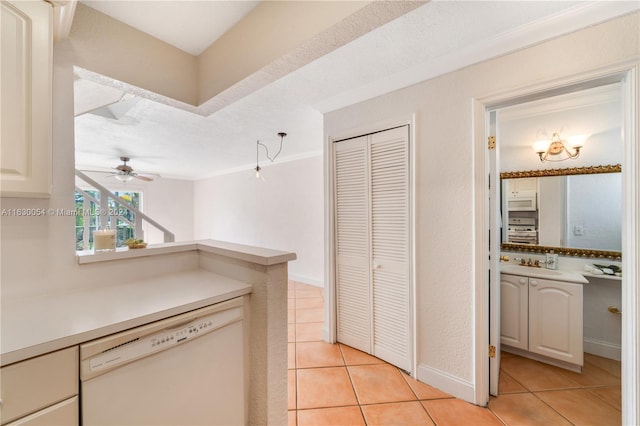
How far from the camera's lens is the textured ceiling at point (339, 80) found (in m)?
1.30

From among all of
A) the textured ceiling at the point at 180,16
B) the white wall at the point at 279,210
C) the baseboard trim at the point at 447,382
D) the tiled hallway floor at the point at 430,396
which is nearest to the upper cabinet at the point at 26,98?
the textured ceiling at the point at 180,16

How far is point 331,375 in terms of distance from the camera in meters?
1.94

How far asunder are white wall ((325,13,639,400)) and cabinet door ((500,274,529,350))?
0.90 meters

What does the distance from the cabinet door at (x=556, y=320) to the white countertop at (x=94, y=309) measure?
2.41 m

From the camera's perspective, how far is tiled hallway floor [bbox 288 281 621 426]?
5.02 ft

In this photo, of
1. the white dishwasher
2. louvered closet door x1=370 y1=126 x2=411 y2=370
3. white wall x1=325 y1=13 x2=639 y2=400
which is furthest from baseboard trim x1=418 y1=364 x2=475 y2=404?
the white dishwasher

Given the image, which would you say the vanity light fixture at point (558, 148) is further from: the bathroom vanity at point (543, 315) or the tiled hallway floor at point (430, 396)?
the tiled hallway floor at point (430, 396)

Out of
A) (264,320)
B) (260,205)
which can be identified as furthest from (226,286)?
(260,205)

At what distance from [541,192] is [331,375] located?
2674 millimetres

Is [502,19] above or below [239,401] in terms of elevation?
above

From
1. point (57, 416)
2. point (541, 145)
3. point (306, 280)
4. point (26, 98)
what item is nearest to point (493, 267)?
point (541, 145)

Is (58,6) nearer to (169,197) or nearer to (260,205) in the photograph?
(260,205)

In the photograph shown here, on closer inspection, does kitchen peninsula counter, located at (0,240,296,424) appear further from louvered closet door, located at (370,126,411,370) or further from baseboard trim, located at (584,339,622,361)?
baseboard trim, located at (584,339,622,361)

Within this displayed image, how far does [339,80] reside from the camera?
6.39ft
